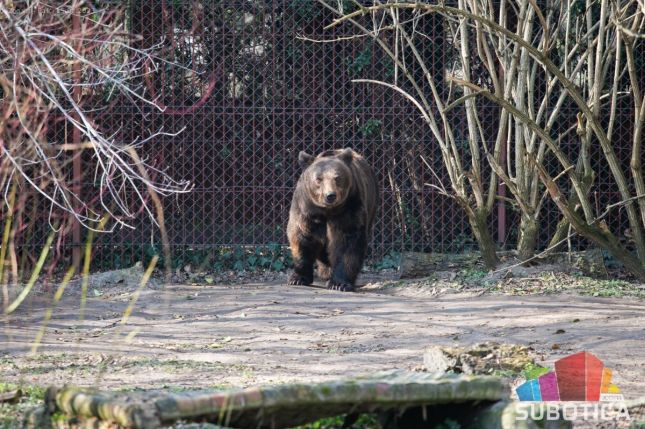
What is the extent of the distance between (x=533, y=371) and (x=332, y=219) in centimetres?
472

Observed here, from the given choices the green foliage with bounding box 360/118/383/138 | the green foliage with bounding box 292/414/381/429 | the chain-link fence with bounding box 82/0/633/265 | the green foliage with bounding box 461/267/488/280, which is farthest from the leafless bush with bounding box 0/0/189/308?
the green foliage with bounding box 461/267/488/280

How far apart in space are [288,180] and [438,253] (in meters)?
1.82

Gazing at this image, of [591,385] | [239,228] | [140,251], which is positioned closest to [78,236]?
[140,251]

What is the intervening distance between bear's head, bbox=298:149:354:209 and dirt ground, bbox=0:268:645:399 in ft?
2.57

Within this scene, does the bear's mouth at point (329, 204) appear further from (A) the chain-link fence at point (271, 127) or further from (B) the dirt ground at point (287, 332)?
(A) the chain-link fence at point (271, 127)

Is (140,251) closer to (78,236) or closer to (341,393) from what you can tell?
(78,236)

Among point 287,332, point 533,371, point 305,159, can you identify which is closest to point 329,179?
point 305,159

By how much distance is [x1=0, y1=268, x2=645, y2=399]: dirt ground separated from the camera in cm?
561

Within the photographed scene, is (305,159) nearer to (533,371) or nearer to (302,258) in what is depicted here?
(302,258)

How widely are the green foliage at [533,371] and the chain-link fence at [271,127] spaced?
220 inches

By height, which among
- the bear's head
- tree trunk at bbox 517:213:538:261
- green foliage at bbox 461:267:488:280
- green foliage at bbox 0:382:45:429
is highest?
the bear's head

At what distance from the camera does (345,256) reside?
30.9ft

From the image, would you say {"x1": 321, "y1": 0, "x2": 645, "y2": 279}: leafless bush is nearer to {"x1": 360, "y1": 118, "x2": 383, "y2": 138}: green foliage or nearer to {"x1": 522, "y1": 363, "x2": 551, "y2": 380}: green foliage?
Answer: {"x1": 360, "y1": 118, "x2": 383, "y2": 138}: green foliage

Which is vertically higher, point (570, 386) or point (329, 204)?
point (329, 204)
